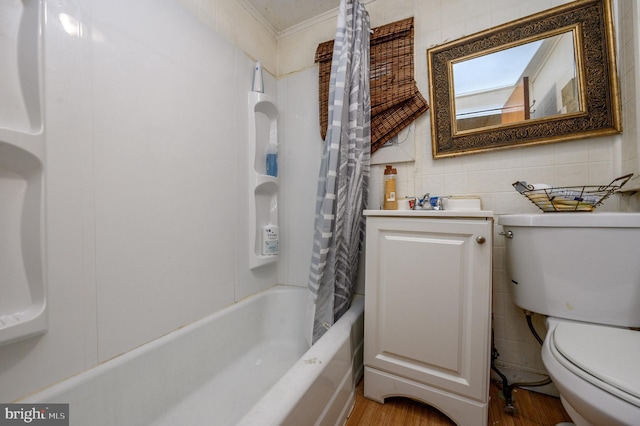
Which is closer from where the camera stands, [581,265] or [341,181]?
[581,265]

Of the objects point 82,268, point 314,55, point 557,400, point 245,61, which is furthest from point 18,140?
point 557,400

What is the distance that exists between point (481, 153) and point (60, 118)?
1606 millimetres

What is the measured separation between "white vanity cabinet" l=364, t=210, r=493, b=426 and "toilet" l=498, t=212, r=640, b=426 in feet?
0.67

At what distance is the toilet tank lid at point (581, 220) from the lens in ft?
2.47

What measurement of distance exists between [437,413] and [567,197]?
97cm

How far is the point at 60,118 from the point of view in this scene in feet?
2.25

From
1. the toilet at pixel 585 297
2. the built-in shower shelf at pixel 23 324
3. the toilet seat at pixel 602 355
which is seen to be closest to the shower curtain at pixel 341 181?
the toilet at pixel 585 297

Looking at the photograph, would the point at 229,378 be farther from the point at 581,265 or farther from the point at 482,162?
the point at 482,162

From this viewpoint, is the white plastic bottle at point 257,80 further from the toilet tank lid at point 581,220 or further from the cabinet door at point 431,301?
the toilet tank lid at point 581,220

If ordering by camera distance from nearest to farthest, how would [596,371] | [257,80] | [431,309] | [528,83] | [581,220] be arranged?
[596,371] → [581,220] → [431,309] → [528,83] → [257,80]

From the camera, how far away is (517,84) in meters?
1.08

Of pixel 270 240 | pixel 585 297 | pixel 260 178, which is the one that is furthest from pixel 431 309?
pixel 260 178

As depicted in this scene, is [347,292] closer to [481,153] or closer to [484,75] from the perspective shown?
[481,153]

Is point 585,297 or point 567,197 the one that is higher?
point 567,197
